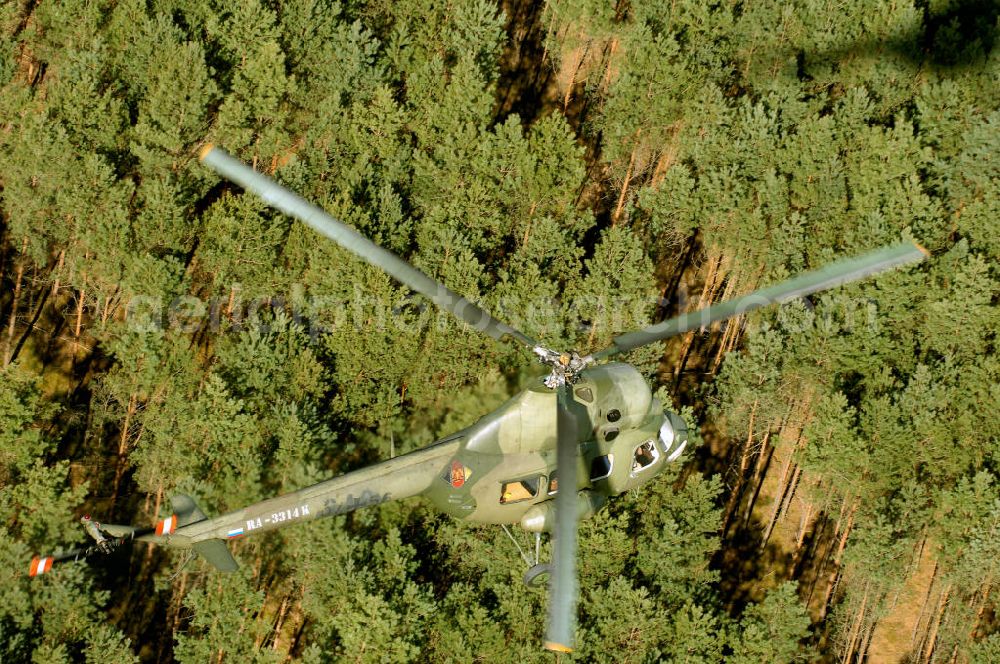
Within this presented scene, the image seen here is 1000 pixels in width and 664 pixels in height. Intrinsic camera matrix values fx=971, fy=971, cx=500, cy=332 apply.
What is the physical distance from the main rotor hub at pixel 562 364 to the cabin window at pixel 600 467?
7.75 ft

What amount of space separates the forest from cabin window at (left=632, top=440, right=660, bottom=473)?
980 centimetres

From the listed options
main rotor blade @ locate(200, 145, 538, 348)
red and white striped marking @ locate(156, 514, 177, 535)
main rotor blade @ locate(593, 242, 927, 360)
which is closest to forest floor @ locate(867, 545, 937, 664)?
main rotor blade @ locate(593, 242, 927, 360)

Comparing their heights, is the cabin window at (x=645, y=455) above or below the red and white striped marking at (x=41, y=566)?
above

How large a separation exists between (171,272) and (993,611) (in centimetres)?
3442

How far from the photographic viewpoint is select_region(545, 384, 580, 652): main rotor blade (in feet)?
43.7

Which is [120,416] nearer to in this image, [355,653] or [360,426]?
[360,426]

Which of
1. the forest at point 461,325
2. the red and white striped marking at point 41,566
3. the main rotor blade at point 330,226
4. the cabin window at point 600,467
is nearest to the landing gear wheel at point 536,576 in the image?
the cabin window at point 600,467

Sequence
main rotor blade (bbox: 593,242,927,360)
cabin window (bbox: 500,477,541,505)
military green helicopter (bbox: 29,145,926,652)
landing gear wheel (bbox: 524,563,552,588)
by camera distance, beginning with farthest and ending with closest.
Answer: landing gear wheel (bbox: 524,563,552,588) → cabin window (bbox: 500,477,541,505) → military green helicopter (bbox: 29,145,926,652) → main rotor blade (bbox: 593,242,927,360)

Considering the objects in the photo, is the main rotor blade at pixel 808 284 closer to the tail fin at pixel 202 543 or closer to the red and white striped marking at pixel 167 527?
the tail fin at pixel 202 543

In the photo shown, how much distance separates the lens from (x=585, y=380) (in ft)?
63.5

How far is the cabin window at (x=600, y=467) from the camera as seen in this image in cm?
2017

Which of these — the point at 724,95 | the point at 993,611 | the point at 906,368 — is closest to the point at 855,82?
the point at 724,95

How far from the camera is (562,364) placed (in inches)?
722

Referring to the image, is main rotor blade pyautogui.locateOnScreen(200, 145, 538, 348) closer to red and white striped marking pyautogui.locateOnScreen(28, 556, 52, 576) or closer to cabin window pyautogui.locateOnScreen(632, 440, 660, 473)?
cabin window pyautogui.locateOnScreen(632, 440, 660, 473)
